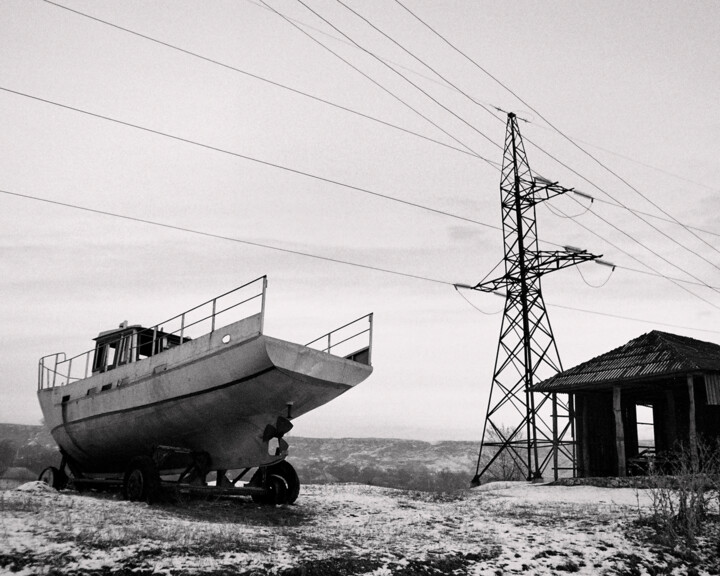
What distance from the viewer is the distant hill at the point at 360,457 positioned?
53.2 metres

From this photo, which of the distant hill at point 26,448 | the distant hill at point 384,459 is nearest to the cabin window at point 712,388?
the distant hill at point 384,459

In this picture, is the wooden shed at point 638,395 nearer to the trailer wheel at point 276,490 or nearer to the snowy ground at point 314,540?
the snowy ground at point 314,540

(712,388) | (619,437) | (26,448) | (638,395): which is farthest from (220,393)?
(26,448)

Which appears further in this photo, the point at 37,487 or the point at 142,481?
the point at 37,487

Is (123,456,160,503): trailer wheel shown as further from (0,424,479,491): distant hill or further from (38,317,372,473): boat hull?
(0,424,479,491): distant hill

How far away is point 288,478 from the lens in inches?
561

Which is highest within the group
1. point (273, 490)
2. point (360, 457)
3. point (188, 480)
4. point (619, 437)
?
point (619, 437)

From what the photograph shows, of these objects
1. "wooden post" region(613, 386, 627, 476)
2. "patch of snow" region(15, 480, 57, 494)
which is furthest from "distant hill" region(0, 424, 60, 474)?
"wooden post" region(613, 386, 627, 476)

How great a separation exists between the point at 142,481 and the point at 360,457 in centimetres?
5570

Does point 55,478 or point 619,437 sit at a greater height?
point 619,437

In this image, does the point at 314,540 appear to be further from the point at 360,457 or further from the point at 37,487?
the point at 360,457

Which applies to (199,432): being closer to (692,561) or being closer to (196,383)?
(196,383)

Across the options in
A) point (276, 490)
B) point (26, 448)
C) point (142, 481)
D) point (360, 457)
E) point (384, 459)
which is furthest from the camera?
point (360, 457)

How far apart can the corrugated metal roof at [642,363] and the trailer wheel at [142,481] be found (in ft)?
47.7
